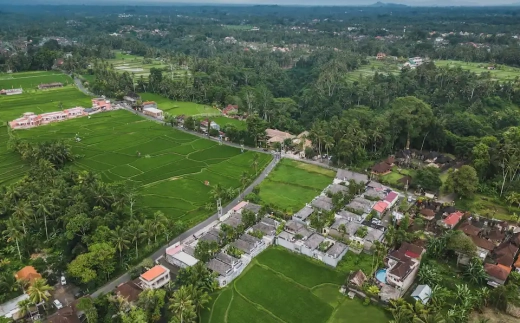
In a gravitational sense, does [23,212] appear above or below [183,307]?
above

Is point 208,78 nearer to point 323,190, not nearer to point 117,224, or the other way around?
point 323,190

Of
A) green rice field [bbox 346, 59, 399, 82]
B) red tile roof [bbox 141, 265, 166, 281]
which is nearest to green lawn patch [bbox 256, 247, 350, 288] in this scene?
red tile roof [bbox 141, 265, 166, 281]

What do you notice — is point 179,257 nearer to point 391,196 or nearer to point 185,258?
point 185,258

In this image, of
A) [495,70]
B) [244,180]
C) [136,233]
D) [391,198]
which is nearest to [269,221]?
[244,180]

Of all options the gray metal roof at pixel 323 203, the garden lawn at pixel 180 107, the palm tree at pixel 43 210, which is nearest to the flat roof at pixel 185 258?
the palm tree at pixel 43 210

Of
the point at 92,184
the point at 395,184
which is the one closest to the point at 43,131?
the point at 92,184
